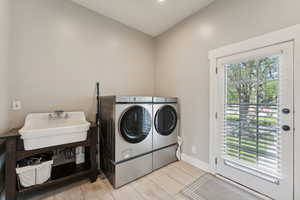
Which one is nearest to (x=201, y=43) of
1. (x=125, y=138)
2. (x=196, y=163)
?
(x=125, y=138)

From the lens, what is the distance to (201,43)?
2.21 metres

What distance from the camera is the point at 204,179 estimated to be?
1.93 meters

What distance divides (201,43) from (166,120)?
4.89 feet

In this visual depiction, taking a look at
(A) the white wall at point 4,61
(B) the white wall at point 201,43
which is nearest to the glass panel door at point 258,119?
(B) the white wall at point 201,43

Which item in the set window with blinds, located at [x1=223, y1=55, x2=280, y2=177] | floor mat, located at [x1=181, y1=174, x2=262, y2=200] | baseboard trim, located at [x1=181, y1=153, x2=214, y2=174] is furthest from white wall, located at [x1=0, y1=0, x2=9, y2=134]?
window with blinds, located at [x1=223, y1=55, x2=280, y2=177]

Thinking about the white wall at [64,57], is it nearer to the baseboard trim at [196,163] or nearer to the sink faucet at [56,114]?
the sink faucet at [56,114]

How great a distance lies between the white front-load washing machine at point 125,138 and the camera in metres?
1.73

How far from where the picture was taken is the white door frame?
4.39 ft

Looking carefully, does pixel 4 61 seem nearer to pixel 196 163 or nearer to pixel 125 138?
pixel 125 138

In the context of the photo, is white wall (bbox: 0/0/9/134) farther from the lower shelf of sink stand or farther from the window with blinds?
the window with blinds

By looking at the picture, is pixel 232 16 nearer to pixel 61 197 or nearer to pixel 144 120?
pixel 144 120

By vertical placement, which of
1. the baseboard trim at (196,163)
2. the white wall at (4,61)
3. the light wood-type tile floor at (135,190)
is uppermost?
the white wall at (4,61)

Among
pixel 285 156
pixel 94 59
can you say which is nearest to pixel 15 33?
pixel 94 59

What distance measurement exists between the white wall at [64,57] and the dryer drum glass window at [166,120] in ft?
2.99
